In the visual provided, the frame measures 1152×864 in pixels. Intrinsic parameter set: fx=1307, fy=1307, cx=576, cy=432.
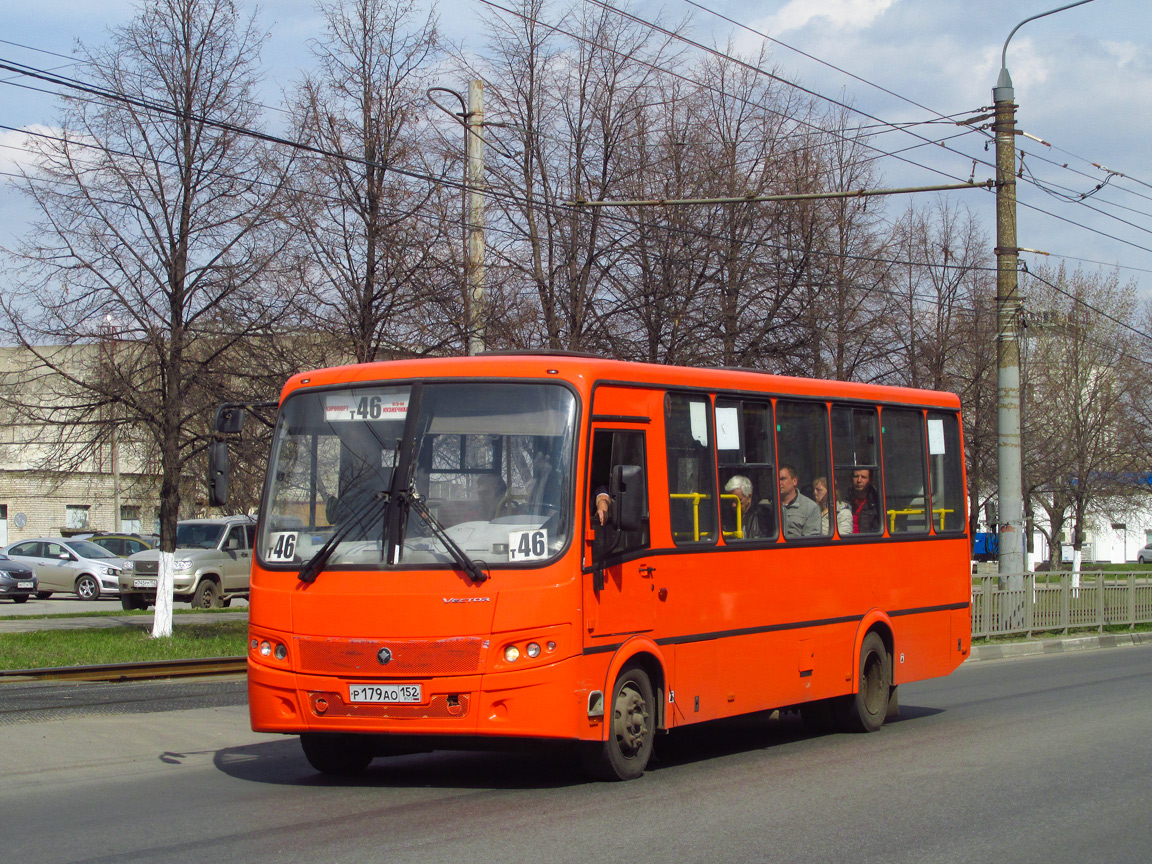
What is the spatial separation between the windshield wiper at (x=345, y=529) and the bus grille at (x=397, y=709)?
78 cm

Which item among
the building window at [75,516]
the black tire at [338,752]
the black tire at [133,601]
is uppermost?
the building window at [75,516]

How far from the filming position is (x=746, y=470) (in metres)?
10.4

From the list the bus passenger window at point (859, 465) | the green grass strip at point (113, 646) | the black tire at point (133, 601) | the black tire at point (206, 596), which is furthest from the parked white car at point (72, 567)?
the bus passenger window at point (859, 465)

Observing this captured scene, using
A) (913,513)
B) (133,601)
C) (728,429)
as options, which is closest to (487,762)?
(728,429)

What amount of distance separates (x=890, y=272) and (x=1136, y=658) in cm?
1103

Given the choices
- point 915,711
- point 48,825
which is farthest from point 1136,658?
point 48,825

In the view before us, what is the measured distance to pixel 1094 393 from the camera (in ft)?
154

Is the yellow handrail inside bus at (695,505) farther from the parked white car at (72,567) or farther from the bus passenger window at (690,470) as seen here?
the parked white car at (72,567)

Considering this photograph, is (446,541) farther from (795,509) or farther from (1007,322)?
Result: (1007,322)

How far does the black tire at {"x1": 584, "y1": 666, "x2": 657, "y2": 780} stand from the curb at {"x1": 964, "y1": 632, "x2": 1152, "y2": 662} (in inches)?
491

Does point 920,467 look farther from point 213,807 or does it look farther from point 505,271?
point 505,271

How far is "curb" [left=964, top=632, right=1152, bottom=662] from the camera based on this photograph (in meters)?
21.0

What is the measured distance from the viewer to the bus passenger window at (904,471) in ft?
40.6

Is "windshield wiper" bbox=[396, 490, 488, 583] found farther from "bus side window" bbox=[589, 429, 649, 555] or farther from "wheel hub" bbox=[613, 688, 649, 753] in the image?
"wheel hub" bbox=[613, 688, 649, 753]
